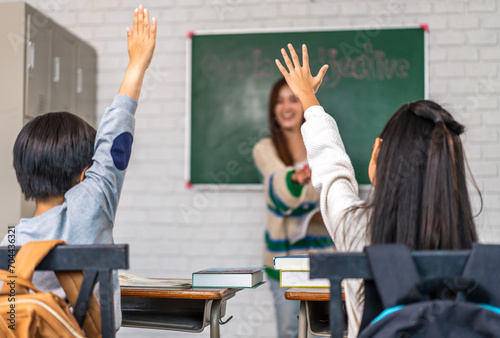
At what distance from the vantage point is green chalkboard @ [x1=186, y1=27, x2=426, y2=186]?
9.93 ft

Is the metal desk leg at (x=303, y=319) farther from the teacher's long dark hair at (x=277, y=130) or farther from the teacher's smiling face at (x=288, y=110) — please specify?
the teacher's smiling face at (x=288, y=110)

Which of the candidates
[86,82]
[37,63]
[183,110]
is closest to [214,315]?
[37,63]

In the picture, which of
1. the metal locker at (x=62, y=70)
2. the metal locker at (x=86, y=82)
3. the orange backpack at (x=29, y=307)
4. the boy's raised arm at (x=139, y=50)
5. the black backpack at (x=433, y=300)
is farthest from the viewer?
the metal locker at (x=86, y=82)

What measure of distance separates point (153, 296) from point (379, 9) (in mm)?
2245

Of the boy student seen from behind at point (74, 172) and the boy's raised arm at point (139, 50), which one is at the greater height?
the boy's raised arm at point (139, 50)

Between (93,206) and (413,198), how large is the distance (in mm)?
615

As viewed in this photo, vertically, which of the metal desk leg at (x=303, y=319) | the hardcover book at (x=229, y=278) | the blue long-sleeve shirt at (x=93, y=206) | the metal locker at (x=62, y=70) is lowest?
the metal desk leg at (x=303, y=319)

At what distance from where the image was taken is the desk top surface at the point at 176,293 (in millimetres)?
1388

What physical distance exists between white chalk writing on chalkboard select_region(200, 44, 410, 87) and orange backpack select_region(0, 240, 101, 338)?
92.3 inches

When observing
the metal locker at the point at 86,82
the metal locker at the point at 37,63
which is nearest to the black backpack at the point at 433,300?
the metal locker at the point at 37,63

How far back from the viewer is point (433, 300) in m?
0.79

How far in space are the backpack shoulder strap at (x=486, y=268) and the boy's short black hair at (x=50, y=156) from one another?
2.66ft

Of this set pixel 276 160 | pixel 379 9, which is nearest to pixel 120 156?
pixel 276 160

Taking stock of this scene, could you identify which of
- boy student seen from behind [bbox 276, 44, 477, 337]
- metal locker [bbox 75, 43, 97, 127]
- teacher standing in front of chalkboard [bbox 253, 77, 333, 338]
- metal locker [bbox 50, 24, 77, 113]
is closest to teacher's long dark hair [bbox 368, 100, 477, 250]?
boy student seen from behind [bbox 276, 44, 477, 337]
